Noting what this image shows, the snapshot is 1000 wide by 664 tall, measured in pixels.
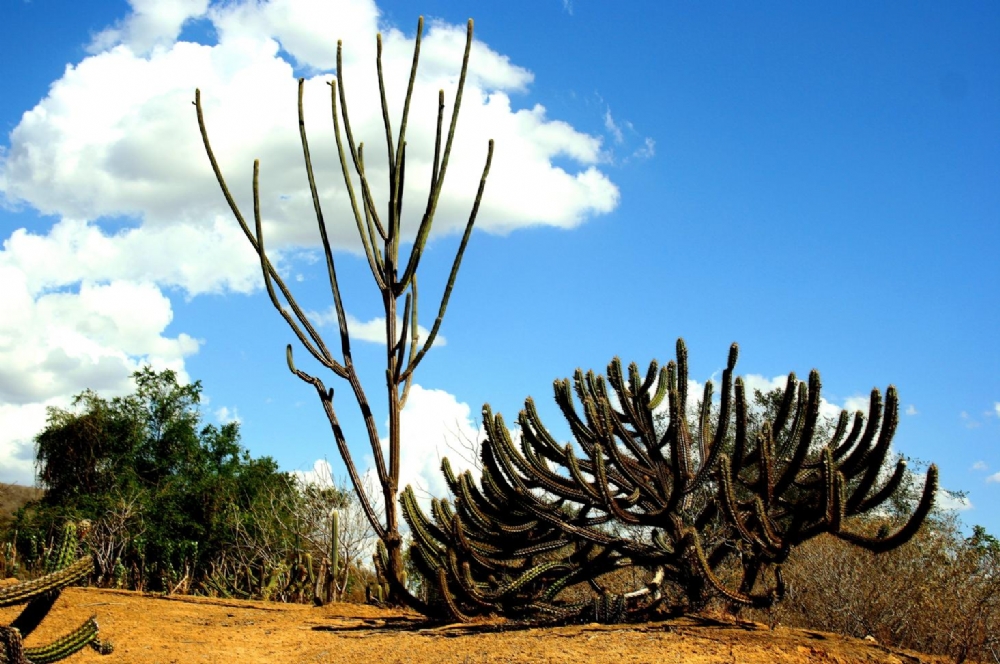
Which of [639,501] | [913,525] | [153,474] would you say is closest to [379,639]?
[639,501]

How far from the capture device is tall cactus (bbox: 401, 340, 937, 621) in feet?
26.0

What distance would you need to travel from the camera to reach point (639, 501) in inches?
357

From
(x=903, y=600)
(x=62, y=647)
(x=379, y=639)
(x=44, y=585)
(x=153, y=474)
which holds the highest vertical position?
(x=153, y=474)

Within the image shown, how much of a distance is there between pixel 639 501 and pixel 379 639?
8.92ft

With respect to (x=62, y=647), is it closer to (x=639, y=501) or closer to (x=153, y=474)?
(x=639, y=501)

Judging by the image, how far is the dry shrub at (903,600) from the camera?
9102 millimetres

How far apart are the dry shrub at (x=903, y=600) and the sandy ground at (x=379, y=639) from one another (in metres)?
1.11

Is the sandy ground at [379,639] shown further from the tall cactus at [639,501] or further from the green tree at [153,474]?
the green tree at [153,474]

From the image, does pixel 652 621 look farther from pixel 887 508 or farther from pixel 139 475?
pixel 139 475

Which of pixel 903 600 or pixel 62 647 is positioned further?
pixel 903 600

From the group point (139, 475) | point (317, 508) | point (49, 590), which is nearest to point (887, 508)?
point (317, 508)

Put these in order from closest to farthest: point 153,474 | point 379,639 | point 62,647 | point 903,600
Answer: point 62,647, point 379,639, point 903,600, point 153,474

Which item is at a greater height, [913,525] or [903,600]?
[913,525]

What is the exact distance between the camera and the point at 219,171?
11555mm
